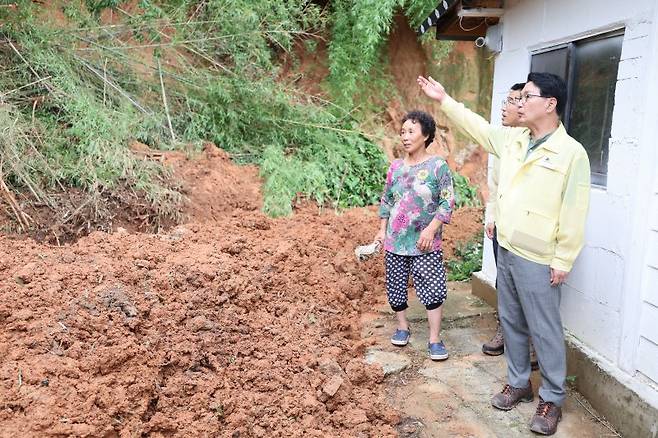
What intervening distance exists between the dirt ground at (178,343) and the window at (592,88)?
2.03 meters

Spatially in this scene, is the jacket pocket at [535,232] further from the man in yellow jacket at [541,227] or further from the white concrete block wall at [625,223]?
the white concrete block wall at [625,223]

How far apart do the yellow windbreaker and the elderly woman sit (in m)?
0.67

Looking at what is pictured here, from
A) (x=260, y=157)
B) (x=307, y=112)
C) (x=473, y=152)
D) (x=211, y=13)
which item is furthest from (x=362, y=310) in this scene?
(x=473, y=152)

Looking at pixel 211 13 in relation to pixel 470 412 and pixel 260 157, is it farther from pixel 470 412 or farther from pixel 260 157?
pixel 470 412

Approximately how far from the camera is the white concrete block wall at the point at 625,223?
285cm

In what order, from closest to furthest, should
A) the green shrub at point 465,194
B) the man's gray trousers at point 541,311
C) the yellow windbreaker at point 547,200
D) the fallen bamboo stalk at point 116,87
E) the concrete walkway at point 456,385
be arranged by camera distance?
the yellow windbreaker at point 547,200 < the man's gray trousers at point 541,311 < the concrete walkway at point 456,385 < the fallen bamboo stalk at point 116,87 < the green shrub at point 465,194

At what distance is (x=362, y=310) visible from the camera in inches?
189

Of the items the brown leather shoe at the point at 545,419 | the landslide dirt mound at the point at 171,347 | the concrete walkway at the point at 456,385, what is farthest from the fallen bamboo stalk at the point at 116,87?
the brown leather shoe at the point at 545,419

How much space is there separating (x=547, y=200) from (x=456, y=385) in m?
1.41

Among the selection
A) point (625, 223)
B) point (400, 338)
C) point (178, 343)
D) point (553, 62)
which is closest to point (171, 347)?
point (178, 343)

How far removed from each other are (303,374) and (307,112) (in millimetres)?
5312

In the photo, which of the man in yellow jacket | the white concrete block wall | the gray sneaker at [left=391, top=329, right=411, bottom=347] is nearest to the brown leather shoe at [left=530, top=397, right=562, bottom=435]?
the man in yellow jacket

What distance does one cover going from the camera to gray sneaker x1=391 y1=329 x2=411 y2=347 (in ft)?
13.3

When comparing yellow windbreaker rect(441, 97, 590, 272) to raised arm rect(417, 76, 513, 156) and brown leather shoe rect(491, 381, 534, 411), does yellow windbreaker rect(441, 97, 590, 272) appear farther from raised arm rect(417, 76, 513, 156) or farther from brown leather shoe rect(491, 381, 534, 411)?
brown leather shoe rect(491, 381, 534, 411)
